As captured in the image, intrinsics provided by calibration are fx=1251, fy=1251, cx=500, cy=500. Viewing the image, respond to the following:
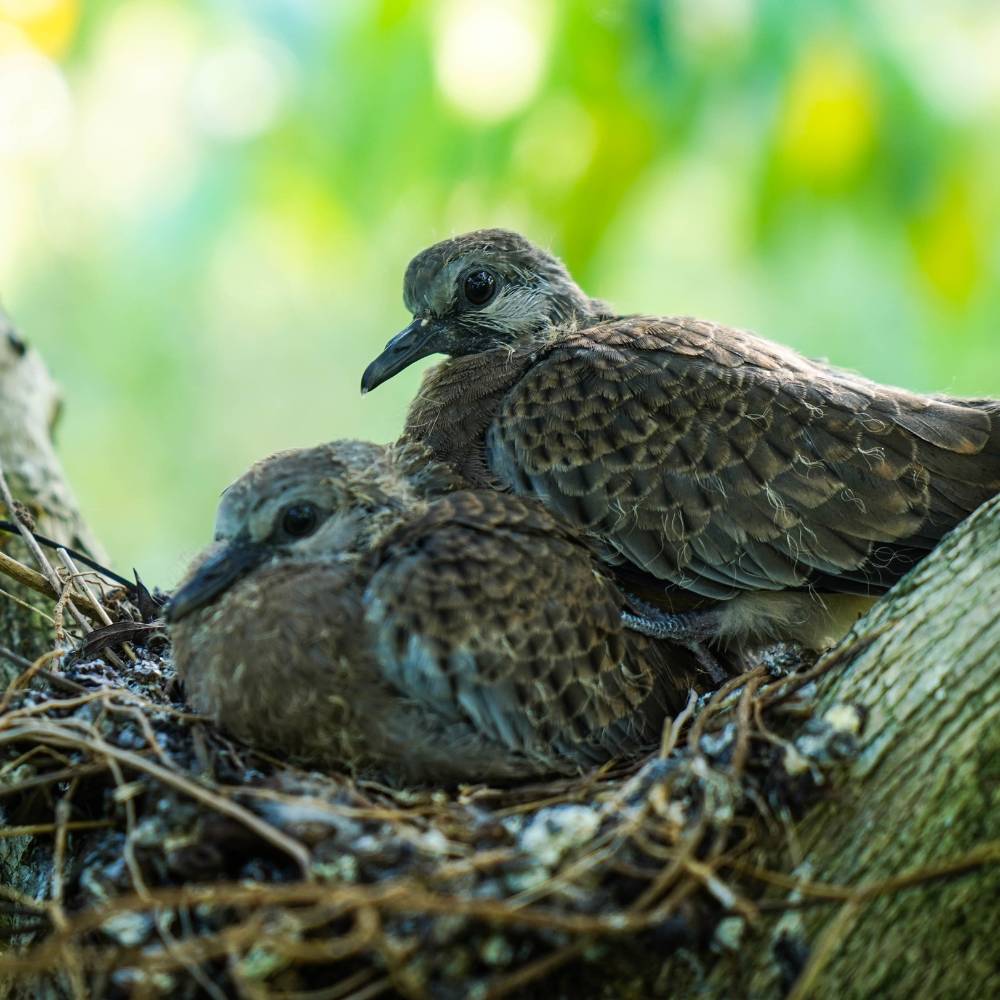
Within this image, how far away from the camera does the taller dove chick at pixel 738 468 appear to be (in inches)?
119

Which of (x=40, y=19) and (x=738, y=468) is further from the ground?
(x=40, y=19)

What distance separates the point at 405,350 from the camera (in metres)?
3.72

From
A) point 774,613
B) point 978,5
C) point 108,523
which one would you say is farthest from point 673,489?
point 108,523

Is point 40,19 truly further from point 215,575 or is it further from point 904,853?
point 904,853

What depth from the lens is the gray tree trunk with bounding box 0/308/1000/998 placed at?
6.44 ft

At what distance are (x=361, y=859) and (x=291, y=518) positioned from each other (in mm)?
935

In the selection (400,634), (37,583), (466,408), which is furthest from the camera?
(466,408)

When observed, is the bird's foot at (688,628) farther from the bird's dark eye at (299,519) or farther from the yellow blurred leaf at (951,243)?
the yellow blurred leaf at (951,243)

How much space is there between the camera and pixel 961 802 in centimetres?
201

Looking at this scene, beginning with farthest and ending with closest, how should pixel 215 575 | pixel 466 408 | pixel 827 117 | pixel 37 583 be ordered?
pixel 827 117, pixel 466 408, pixel 37 583, pixel 215 575

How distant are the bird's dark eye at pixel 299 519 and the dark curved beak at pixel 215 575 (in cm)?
7

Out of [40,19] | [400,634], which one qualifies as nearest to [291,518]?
[400,634]

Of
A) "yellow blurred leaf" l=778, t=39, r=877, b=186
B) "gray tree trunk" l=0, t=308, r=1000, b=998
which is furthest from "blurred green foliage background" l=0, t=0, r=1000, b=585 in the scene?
"gray tree trunk" l=0, t=308, r=1000, b=998

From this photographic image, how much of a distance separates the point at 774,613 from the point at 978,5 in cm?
232
